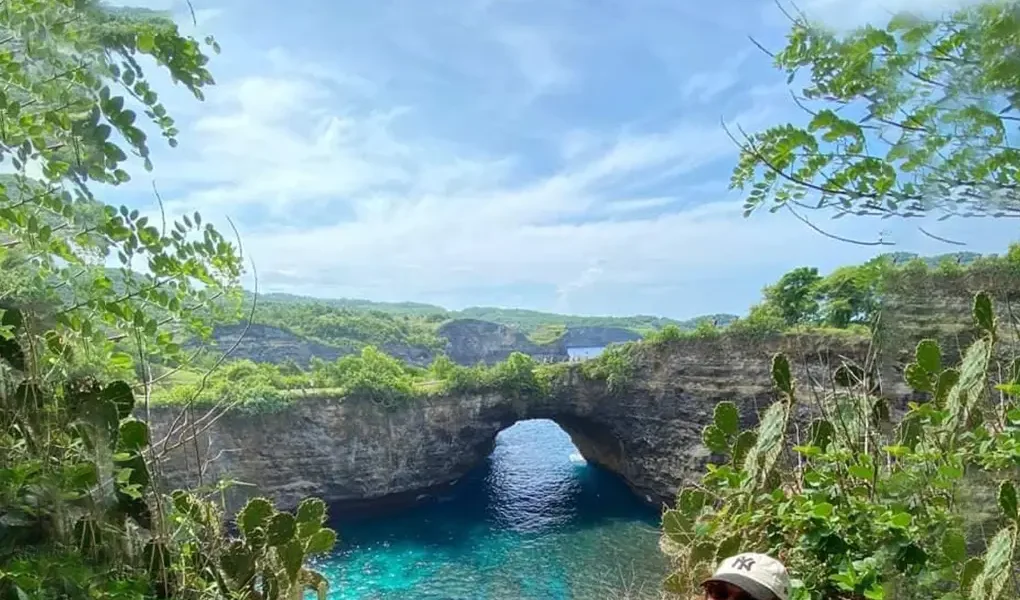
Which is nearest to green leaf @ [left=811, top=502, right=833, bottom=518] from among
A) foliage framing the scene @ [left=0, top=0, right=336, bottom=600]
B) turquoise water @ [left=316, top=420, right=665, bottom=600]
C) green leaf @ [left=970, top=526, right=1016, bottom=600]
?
green leaf @ [left=970, top=526, right=1016, bottom=600]

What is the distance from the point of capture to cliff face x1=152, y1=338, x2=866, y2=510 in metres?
17.4

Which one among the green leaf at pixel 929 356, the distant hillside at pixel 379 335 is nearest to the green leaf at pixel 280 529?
the green leaf at pixel 929 356

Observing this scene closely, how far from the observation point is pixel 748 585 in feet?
6.66

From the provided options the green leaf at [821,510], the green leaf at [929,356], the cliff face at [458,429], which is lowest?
the cliff face at [458,429]

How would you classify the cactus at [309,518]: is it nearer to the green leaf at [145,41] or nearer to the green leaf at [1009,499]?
the green leaf at [145,41]

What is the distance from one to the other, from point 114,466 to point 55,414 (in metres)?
0.24

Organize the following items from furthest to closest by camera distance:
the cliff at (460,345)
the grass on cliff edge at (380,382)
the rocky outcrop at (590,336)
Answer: the rocky outcrop at (590,336), the cliff at (460,345), the grass on cliff edge at (380,382)

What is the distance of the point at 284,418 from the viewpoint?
713 inches

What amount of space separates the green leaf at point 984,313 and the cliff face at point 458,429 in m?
13.7

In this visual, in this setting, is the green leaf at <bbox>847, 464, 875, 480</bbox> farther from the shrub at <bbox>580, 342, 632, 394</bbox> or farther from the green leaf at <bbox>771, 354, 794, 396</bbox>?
the shrub at <bbox>580, 342, 632, 394</bbox>

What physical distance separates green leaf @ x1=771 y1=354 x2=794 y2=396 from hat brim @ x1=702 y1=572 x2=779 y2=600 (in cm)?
120

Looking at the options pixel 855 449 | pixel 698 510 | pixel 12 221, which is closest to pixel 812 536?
pixel 855 449

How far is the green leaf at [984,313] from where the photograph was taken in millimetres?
2486

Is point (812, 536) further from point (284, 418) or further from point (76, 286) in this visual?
point (284, 418)
